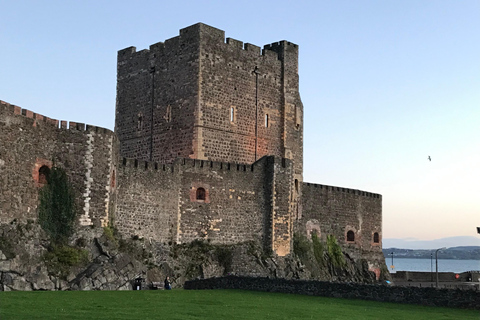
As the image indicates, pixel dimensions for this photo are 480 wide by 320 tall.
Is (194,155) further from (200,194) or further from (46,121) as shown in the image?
(46,121)

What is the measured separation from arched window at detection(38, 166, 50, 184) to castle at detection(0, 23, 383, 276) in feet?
0.15

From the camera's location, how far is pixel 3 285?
2381 centimetres

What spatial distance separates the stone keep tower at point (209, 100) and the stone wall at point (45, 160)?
9.13m

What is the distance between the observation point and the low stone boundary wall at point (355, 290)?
2183cm

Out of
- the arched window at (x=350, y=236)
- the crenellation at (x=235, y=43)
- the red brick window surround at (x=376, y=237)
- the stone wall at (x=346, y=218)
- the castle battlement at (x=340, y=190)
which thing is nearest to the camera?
the crenellation at (x=235, y=43)

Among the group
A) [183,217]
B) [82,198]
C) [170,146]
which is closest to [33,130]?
[82,198]

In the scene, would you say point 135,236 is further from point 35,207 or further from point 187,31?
point 187,31

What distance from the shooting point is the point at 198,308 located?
62.8ft

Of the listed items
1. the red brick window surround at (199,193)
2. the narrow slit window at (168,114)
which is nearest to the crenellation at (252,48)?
the narrow slit window at (168,114)

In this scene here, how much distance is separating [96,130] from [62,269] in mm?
6270

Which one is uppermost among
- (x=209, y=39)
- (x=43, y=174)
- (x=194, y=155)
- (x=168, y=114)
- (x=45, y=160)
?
(x=209, y=39)

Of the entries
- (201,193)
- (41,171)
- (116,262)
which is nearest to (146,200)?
(201,193)

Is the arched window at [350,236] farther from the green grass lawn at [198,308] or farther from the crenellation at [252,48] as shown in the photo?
the green grass lawn at [198,308]

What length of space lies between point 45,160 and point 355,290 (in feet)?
44.2
